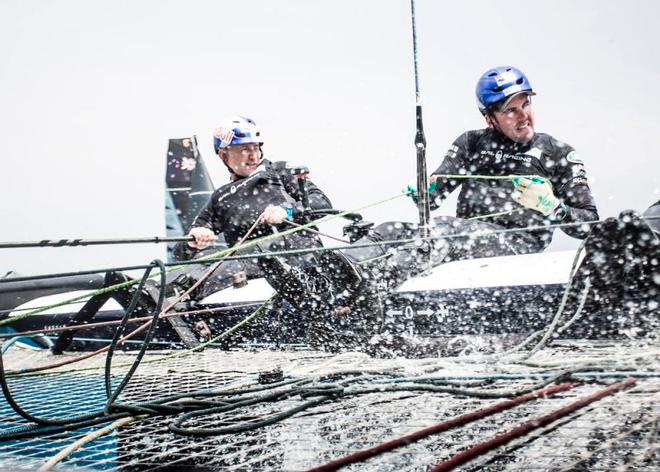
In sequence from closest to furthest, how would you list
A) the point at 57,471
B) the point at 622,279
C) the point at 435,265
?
the point at 57,471 → the point at 622,279 → the point at 435,265

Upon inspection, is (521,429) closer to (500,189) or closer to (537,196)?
(537,196)

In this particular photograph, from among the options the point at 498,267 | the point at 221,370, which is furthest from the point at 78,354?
the point at 498,267

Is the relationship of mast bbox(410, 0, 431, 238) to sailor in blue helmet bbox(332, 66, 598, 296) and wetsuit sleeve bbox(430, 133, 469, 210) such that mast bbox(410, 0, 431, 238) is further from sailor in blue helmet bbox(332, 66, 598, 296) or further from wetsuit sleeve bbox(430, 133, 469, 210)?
wetsuit sleeve bbox(430, 133, 469, 210)

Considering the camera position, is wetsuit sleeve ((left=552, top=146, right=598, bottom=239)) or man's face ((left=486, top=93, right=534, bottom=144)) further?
man's face ((left=486, top=93, right=534, bottom=144))

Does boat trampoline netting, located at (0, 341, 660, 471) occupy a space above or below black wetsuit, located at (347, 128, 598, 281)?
below

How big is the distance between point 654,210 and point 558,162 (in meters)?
0.93


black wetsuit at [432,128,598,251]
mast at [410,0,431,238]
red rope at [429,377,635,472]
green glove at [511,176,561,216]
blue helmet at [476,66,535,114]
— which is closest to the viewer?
red rope at [429,377,635,472]

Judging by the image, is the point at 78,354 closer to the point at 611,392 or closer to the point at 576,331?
the point at 576,331

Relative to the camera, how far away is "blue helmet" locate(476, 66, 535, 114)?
14.3 feet

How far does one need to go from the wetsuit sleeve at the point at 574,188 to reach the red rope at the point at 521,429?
2066mm

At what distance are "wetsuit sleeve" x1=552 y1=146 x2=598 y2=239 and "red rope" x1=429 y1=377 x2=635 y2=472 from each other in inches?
81.4

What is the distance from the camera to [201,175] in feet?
26.5

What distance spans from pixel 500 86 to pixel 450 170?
665 mm

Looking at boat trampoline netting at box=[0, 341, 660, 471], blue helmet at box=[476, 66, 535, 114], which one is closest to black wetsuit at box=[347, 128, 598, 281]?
blue helmet at box=[476, 66, 535, 114]
